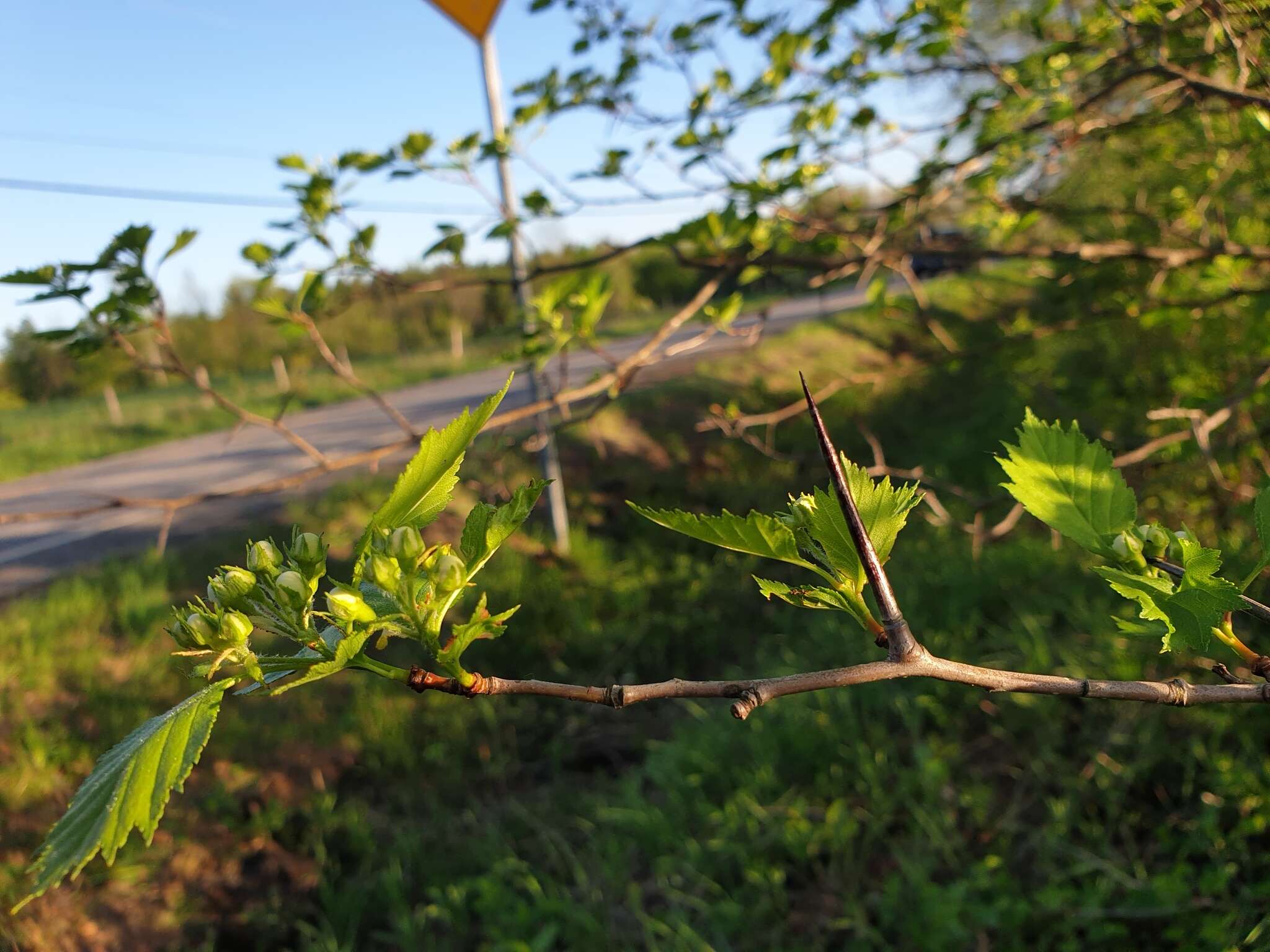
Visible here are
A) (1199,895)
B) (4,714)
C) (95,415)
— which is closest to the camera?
(1199,895)

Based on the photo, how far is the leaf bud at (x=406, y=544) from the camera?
0.61 meters

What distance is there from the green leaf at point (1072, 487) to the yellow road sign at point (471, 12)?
464cm

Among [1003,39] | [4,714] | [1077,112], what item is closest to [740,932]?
[1077,112]

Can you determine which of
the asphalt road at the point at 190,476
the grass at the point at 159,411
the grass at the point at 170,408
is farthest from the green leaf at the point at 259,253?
the grass at the point at 159,411

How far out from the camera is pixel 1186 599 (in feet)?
2.14

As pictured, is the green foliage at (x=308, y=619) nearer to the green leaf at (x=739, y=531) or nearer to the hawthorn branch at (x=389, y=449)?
the green leaf at (x=739, y=531)

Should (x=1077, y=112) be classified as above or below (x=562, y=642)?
above

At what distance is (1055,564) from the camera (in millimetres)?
4250

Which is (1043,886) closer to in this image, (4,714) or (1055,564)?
(1055,564)

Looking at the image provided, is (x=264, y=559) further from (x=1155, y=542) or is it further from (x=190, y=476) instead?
(x=190, y=476)

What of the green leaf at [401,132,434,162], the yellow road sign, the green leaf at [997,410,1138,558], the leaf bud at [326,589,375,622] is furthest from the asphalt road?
the leaf bud at [326,589,375,622]

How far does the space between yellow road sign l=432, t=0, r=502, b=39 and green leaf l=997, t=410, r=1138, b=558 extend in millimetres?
4642

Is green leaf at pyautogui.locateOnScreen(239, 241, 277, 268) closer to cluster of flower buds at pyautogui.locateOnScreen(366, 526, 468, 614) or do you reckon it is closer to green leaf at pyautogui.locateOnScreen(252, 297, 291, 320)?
green leaf at pyautogui.locateOnScreen(252, 297, 291, 320)

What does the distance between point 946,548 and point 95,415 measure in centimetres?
1632
